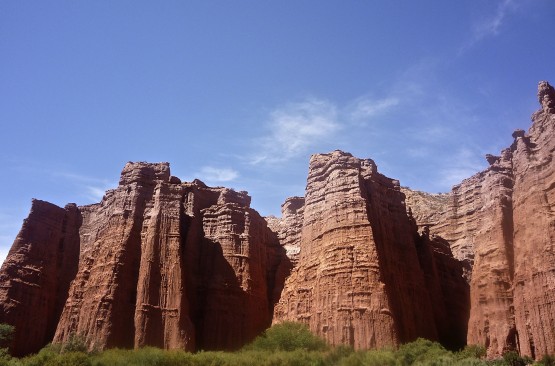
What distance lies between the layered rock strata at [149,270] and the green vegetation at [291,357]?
4.39m

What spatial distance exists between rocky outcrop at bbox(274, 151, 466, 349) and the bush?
104 cm

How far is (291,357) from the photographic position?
139 ft

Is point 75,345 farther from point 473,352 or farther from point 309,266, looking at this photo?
point 473,352

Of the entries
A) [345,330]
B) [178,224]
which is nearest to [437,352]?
[345,330]

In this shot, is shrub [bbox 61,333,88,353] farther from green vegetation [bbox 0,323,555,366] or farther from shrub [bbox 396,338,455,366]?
shrub [bbox 396,338,455,366]

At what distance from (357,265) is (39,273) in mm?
36840

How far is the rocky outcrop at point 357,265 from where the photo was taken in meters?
45.7

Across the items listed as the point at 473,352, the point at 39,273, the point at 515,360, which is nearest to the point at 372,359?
the point at 473,352

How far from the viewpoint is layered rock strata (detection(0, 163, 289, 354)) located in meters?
50.0

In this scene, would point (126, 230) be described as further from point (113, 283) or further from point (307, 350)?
point (307, 350)

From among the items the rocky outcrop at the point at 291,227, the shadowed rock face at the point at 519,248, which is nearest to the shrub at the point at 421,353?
the shadowed rock face at the point at 519,248

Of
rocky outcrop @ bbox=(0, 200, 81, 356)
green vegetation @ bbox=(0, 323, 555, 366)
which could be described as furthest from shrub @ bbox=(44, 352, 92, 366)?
rocky outcrop @ bbox=(0, 200, 81, 356)

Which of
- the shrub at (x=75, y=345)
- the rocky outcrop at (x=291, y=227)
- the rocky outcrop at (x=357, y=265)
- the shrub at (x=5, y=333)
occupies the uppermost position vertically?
the rocky outcrop at (x=291, y=227)

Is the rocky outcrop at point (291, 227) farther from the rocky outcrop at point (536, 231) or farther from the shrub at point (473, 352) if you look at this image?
the rocky outcrop at point (536, 231)
